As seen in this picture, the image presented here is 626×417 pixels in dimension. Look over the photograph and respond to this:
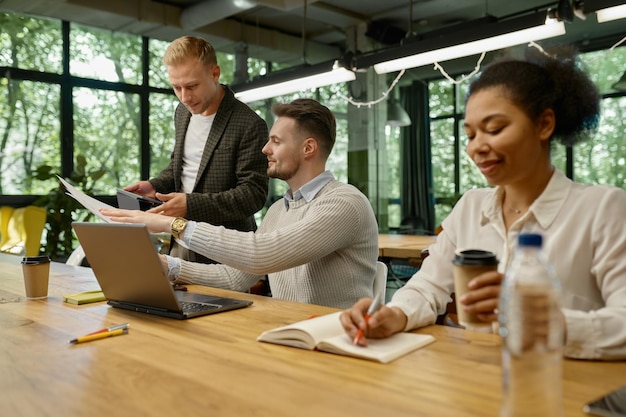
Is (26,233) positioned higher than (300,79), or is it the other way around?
(300,79)

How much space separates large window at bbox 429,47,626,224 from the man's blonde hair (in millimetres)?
5122

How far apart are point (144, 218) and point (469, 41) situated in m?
2.42

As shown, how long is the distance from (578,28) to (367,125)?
278 centimetres

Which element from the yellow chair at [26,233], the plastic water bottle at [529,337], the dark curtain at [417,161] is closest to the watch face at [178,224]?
the plastic water bottle at [529,337]

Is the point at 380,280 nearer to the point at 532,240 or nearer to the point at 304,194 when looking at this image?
the point at 304,194

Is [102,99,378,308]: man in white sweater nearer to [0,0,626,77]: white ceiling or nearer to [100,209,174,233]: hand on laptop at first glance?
[100,209,174,233]: hand on laptop

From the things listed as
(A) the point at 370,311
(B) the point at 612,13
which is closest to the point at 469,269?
(A) the point at 370,311

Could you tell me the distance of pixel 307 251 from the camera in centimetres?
170

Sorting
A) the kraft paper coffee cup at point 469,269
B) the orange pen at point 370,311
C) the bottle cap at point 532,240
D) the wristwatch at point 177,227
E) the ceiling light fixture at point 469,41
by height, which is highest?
the ceiling light fixture at point 469,41

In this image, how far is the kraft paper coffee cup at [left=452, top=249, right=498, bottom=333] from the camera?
994mm

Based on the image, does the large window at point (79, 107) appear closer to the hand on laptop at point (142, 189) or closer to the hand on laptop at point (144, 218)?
the hand on laptop at point (142, 189)

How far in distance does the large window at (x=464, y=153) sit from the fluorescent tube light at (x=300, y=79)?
114 inches

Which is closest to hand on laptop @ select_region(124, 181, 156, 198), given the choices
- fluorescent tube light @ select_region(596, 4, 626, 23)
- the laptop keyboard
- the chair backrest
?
the laptop keyboard

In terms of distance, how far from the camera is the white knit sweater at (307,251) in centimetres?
167
